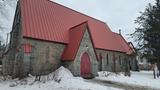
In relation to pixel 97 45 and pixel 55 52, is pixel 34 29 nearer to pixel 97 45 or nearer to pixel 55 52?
pixel 55 52

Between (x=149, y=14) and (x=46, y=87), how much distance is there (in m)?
21.1

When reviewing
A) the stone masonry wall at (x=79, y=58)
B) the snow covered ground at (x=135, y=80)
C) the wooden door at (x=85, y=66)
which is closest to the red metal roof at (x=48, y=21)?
the stone masonry wall at (x=79, y=58)

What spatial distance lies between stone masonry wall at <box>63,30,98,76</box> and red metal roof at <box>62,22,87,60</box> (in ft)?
1.59

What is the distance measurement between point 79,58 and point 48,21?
20.0 feet

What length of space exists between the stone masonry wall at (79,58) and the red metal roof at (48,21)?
2.31 meters

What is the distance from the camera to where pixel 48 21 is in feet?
70.6

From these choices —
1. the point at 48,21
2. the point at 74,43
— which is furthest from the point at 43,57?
the point at 48,21

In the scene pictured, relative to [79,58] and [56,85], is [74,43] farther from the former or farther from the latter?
[56,85]

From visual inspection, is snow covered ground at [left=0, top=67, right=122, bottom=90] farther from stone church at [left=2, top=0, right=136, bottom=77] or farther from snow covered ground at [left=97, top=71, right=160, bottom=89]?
snow covered ground at [left=97, top=71, right=160, bottom=89]

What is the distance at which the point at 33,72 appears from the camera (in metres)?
18.1

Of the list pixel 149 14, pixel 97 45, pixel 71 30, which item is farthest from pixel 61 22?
pixel 149 14

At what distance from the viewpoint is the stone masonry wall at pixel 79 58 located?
63.1 feet

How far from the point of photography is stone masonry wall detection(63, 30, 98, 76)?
19234mm

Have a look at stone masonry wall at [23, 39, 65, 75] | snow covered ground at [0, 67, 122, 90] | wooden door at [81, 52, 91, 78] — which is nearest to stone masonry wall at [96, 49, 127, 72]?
wooden door at [81, 52, 91, 78]
